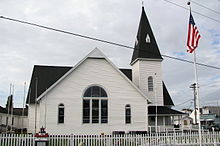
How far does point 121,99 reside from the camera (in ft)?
97.0

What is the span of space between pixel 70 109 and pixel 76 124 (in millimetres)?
1571

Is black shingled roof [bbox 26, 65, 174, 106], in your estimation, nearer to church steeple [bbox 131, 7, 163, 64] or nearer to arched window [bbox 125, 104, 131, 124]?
church steeple [bbox 131, 7, 163, 64]

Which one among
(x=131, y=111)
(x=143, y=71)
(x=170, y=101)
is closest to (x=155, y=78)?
(x=143, y=71)

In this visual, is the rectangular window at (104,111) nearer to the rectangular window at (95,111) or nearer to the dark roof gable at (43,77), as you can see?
the rectangular window at (95,111)

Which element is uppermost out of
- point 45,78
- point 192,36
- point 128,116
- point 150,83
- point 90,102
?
point 192,36

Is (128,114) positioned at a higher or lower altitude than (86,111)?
lower

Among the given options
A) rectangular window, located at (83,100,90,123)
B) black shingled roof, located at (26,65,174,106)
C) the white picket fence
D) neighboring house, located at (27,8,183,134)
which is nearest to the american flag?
the white picket fence

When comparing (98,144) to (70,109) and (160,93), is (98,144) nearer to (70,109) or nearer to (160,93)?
(70,109)

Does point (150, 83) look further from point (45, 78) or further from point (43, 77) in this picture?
point (43, 77)

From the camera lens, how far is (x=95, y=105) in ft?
95.3

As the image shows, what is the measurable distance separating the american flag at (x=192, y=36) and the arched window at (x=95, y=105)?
1388 cm

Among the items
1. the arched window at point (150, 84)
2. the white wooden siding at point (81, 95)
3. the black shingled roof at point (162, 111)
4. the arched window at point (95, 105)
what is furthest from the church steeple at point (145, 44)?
the arched window at point (95, 105)

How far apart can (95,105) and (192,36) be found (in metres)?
14.8

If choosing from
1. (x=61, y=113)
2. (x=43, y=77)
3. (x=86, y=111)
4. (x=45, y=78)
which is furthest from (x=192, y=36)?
(x=43, y=77)
